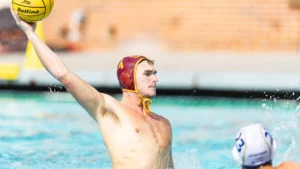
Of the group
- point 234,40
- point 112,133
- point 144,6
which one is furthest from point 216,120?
point 144,6

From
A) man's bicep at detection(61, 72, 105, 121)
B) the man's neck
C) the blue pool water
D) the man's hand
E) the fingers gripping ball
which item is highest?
the fingers gripping ball

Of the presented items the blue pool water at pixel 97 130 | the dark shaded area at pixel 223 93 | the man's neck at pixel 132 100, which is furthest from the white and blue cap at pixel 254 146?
the dark shaded area at pixel 223 93

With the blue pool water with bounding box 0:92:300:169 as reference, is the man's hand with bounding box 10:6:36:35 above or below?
above

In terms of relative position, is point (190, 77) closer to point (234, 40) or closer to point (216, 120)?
point (216, 120)

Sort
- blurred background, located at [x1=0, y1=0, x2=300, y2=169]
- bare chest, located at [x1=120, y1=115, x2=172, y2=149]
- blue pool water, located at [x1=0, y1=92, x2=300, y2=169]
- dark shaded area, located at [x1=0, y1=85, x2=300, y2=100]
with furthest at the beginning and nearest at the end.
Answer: dark shaded area, located at [x1=0, y1=85, x2=300, y2=100]
blurred background, located at [x1=0, y1=0, x2=300, y2=169]
blue pool water, located at [x1=0, y1=92, x2=300, y2=169]
bare chest, located at [x1=120, y1=115, x2=172, y2=149]

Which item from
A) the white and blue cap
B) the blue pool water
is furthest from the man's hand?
the blue pool water

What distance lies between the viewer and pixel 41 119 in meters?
10.4

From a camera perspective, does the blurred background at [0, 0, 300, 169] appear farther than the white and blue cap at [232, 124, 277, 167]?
Yes

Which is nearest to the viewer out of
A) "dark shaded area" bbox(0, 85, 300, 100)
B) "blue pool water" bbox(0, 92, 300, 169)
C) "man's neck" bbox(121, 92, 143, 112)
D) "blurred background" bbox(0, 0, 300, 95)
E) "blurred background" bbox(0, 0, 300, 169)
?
"man's neck" bbox(121, 92, 143, 112)

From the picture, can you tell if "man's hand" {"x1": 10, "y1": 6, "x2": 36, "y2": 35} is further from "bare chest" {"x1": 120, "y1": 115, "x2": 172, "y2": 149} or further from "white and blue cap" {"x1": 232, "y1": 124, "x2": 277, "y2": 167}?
"white and blue cap" {"x1": 232, "y1": 124, "x2": 277, "y2": 167}

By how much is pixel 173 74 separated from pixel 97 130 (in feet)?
9.65

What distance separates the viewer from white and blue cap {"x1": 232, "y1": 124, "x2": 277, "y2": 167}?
3408mm

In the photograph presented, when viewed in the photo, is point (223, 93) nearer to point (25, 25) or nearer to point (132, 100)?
point (132, 100)

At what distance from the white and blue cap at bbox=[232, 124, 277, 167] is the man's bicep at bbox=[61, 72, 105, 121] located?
128 centimetres
